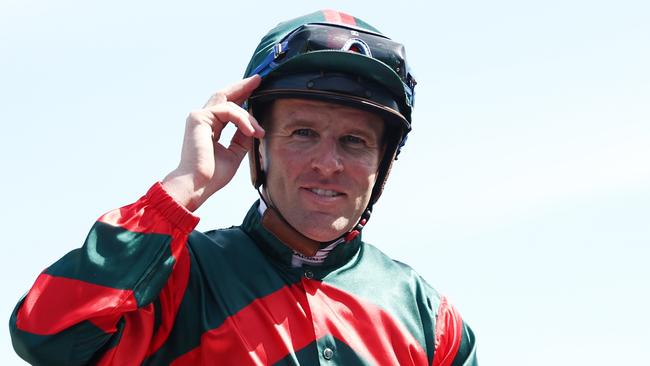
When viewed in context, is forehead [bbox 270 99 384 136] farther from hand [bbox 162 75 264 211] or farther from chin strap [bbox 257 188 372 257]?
chin strap [bbox 257 188 372 257]

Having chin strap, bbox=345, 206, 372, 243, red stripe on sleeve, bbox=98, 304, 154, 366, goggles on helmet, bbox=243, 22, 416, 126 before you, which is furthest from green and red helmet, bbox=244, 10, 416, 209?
red stripe on sleeve, bbox=98, 304, 154, 366

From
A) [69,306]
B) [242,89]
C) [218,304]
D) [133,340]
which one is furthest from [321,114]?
[69,306]

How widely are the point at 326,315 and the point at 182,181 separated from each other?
2.98ft

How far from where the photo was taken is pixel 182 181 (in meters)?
4.33

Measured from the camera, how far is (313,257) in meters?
4.93

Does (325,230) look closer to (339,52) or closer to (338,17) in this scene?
(339,52)

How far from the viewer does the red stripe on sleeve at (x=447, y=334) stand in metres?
4.94

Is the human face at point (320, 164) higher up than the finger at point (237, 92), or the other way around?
the finger at point (237, 92)

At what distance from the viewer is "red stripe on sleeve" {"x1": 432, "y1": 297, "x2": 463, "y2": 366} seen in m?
4.94

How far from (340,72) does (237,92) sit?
0.48 meters

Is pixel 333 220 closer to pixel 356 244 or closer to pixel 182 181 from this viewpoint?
pixel 356 244

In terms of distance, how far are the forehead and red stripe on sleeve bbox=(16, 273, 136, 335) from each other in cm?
122

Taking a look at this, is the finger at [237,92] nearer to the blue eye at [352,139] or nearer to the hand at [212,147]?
the hand at [212,147]

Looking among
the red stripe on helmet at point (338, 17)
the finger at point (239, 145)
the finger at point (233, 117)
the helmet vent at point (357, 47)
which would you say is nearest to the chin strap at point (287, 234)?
the finger at point (239, 145)
